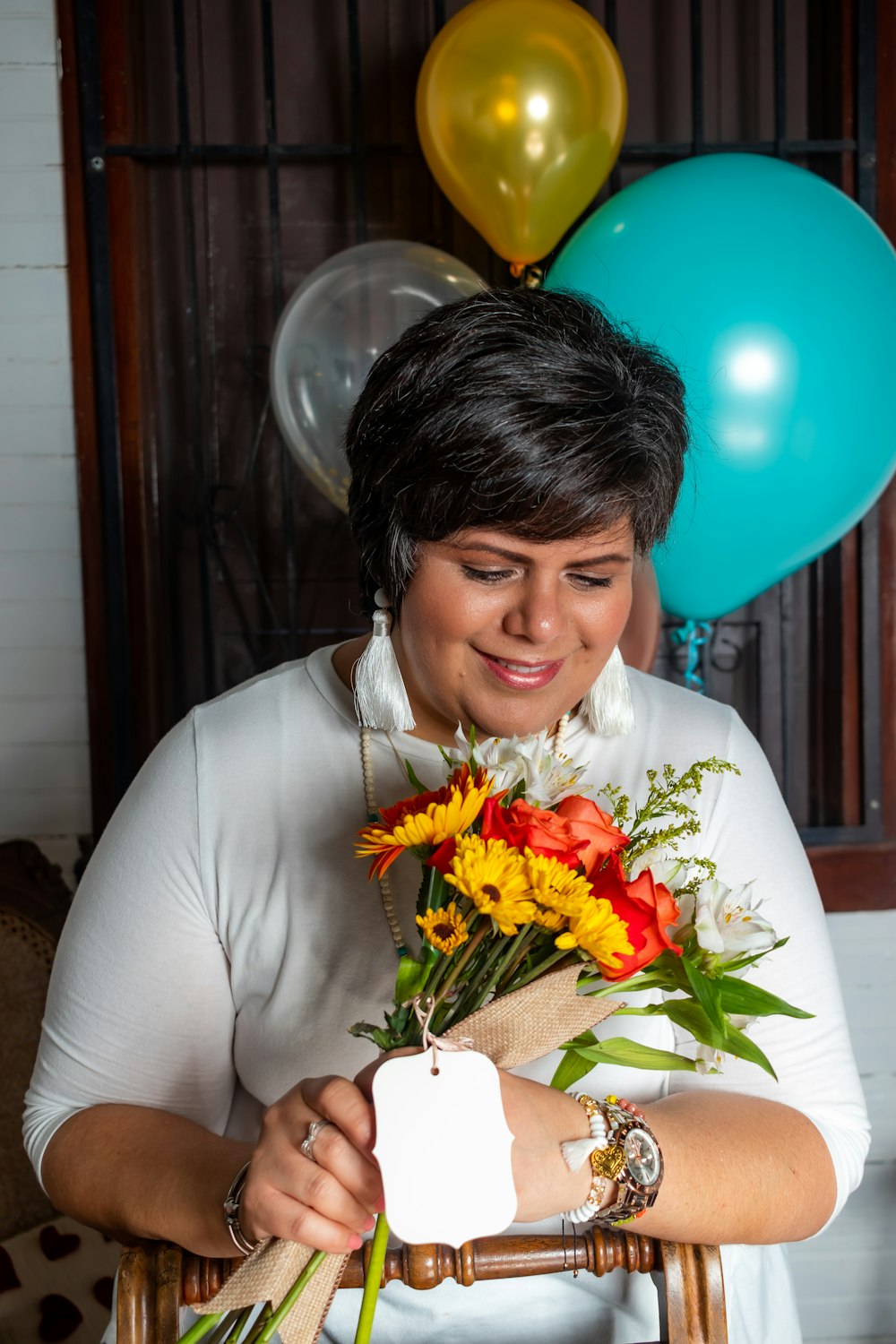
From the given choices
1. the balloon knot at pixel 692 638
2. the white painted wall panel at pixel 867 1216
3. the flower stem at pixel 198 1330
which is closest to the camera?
the flower stem at pixel 198 1330

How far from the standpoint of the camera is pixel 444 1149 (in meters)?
0.77

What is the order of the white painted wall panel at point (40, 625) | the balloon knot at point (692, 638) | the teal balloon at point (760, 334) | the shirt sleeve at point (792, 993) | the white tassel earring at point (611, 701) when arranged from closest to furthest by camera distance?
the shirt sleeve at point (792, 993), the white tassel earring at point (611, 701), the teal balloon at point (760, 334), the balloon knot at point (692, 638), the white painted wall panel at point (40, 625)

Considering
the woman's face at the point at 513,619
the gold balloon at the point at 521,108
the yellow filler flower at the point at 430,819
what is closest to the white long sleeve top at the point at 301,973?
the woman's face at the point at 513,619

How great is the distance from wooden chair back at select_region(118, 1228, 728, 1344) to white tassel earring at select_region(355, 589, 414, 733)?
0.48 m

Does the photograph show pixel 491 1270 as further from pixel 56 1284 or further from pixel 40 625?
pixel 40 625

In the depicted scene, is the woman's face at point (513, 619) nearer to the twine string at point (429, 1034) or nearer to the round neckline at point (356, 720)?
the round neckline at point (356, 720)

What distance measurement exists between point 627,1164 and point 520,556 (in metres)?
0.50

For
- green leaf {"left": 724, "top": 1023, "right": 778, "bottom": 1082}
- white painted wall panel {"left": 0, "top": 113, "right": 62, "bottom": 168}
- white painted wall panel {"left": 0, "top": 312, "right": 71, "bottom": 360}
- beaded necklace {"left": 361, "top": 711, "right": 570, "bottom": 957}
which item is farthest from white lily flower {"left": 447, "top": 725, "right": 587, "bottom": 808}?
white painted wall panel {"left": 0, "top": 113, "right": 62, "bottom": 168}

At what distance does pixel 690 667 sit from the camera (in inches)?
75.1

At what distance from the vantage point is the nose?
1.05 m

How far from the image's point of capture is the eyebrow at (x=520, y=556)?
3.44 ft

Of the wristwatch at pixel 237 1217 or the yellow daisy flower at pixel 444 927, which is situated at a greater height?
the yellow daisy flower at pixel 444 927

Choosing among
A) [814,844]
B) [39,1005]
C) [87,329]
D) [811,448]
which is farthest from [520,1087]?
[87,329]

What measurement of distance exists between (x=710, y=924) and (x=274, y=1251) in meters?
0.39
